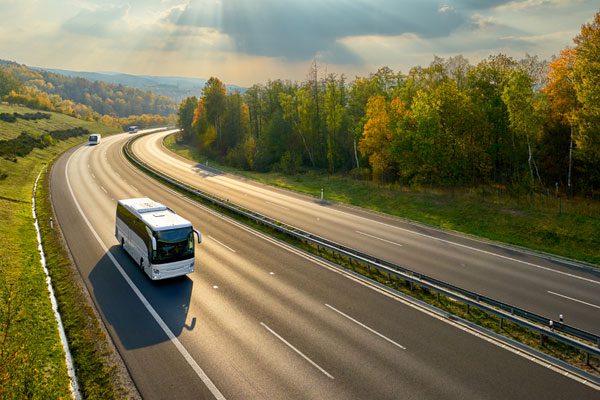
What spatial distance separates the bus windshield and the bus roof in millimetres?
319

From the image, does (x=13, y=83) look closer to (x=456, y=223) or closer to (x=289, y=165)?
(x=289, y=165)

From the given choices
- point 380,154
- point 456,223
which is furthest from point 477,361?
point 380,154

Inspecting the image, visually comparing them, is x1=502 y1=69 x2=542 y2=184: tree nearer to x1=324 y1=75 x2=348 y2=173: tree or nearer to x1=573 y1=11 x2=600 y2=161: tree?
x1=573 y1=11 x2=600 y2=161: tree

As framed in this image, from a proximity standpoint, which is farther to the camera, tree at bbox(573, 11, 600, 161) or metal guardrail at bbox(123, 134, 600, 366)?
tree at bbox(573, 11, 600, 161)

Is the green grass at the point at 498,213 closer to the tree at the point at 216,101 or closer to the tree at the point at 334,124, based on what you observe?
the tree at the point at 334,124

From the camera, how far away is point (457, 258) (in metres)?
26.0

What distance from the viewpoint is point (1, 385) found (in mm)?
12359

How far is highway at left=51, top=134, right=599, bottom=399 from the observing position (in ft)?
42.9

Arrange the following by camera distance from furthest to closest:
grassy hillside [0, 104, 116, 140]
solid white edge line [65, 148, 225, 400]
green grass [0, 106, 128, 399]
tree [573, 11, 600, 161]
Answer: grassy hillside [0, 104, 116, 140] < tree [573, 11, 600, 161] < solid white edge line [65, 148, 225, 400] < green grass [0, 106, 128, 399]

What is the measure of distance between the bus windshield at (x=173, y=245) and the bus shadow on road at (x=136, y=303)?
1.65 metres

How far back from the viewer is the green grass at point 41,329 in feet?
42.7

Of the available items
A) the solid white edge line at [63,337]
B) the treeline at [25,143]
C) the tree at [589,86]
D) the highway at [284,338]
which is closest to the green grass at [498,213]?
the tree at [589,86]

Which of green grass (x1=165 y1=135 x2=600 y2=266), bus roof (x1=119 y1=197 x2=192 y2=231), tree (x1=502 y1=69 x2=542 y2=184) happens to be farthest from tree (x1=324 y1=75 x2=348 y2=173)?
bus roof (x1=119 y1=197 x2=192 y2=231)

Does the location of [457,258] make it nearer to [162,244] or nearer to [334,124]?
[162,244]
